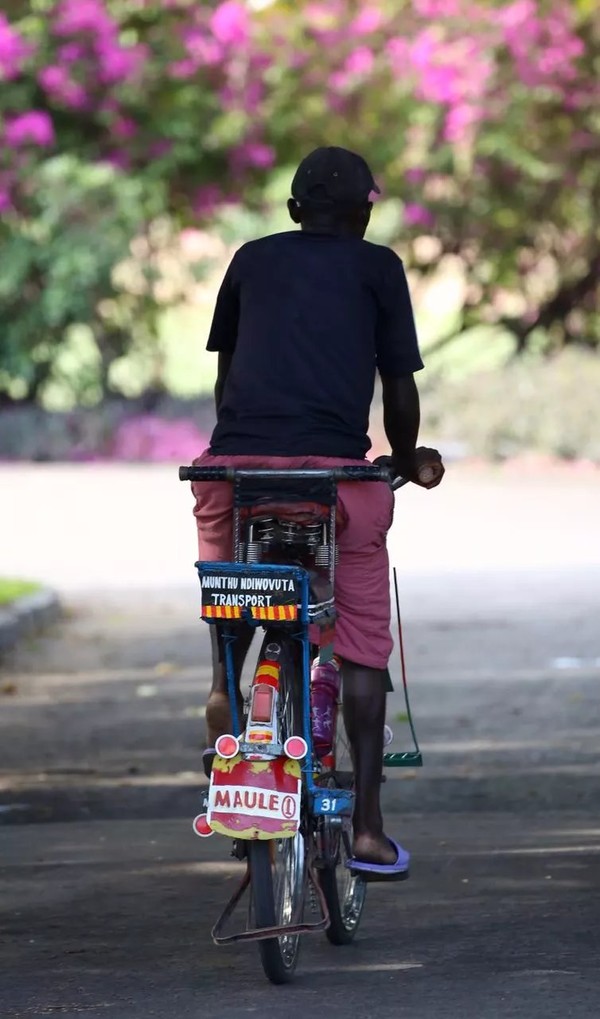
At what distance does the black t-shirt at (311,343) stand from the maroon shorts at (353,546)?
0.24 feet

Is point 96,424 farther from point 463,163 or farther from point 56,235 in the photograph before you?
point 463,163

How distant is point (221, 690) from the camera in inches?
221

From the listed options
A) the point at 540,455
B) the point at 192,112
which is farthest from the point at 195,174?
the point at 540,455

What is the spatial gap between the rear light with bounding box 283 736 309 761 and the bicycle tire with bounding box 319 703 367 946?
0.38m

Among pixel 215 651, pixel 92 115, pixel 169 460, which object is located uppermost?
pixel 92 115

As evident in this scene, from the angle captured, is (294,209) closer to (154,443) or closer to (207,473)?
(207,473)

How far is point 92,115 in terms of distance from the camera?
2622 centimetres

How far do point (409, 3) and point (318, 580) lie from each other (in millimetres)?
21926

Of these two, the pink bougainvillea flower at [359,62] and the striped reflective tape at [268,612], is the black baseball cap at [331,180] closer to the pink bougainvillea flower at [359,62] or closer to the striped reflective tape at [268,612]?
the striped reflective tape at [268,612]

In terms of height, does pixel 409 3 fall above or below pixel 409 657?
above

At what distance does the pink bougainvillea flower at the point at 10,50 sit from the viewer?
2520cm

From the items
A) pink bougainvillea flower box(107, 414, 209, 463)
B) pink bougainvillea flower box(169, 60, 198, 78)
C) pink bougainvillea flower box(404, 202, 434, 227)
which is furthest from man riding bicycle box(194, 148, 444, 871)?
pink bougainvillea flower box(404, 202, 434, 227)

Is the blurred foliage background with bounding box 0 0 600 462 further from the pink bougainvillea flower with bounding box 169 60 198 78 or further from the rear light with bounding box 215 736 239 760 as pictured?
the rear light with bounding box 215 736 239 760

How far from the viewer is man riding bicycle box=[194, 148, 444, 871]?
5.67 m
